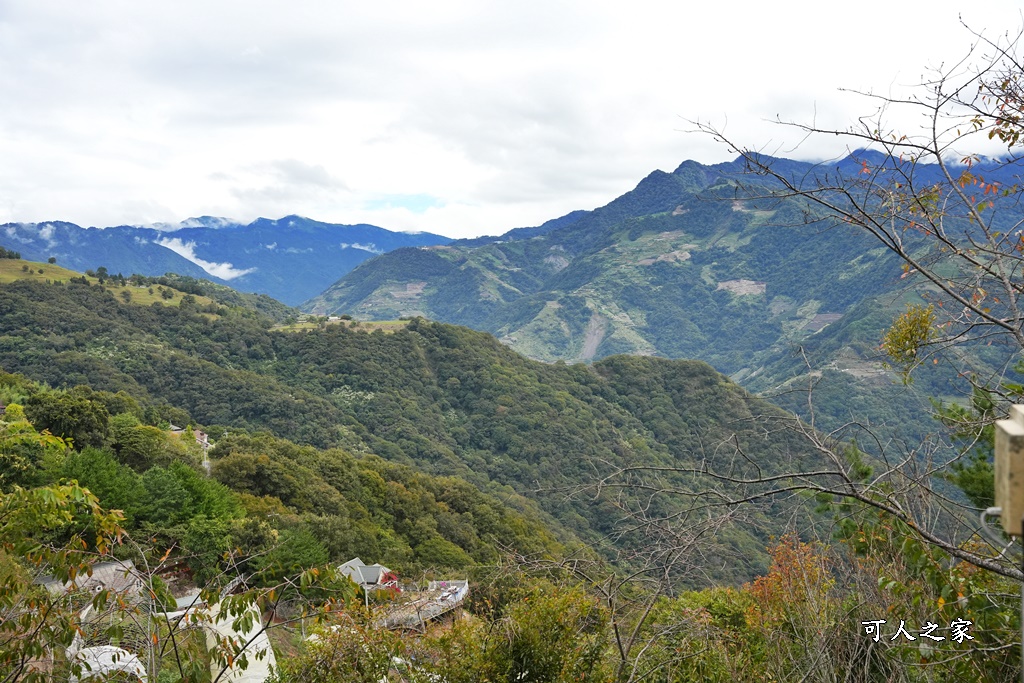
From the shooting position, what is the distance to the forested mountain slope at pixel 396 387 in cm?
5369

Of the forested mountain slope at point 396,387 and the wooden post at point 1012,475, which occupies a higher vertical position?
the wooden post at point 1012,475

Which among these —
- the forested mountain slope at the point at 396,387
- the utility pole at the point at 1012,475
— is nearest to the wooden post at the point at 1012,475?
the utility pole at the point at 1012,475

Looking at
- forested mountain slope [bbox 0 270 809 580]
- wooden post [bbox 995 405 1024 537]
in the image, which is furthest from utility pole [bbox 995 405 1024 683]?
forested mountain slope [bbox 0 270 809 580]

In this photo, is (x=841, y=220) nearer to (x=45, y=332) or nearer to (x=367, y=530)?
(x=367, y=530)

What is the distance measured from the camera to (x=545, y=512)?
4844cm

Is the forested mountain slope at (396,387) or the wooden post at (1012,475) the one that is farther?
the forested mountain slope at (396,387)

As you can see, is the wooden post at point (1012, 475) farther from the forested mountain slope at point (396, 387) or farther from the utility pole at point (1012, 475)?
the forested mountain slope at point (396, 387)

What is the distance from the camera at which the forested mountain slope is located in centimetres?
5369

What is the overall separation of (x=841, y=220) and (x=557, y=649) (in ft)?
17.4

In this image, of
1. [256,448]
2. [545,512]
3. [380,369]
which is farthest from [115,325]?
[545,512]

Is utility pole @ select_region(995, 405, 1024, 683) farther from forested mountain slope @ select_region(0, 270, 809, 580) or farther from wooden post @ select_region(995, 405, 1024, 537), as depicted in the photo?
forested mountain slope @ select_region(0, 270, 809, 580)

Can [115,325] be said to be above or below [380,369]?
above

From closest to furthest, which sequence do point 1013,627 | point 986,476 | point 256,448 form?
1. point 1013,627
2. point 986,476
3. point 256,448

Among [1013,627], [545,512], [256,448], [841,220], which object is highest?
[841,220]
